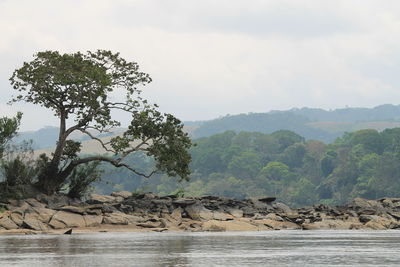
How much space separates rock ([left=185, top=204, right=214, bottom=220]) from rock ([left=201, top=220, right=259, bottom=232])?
2212 mm

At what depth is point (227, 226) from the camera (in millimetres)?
54000

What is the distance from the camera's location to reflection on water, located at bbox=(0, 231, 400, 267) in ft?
91.1

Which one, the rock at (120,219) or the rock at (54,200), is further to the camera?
the rock at (54,200)

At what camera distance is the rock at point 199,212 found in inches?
2219

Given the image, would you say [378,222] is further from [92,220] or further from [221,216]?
[92,220]

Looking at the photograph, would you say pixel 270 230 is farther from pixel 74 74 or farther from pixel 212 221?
pixel 74 74

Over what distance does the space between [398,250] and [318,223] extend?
25.5 m

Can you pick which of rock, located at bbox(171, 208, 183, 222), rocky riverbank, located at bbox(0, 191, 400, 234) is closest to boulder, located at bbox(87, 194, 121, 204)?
rocky riverbank, located at bbox(0, 191, 400, 234)

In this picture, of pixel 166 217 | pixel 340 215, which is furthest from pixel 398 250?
pixel 340 215

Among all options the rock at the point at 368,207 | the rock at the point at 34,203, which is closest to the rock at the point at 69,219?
the rock at the point at 34,203

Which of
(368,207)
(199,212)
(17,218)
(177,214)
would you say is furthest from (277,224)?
(17,218)

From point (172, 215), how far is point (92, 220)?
6783 mm

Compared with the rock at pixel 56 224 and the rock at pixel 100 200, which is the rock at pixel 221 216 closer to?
the rock at pixel 100 200

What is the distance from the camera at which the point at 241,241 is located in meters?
40.1
